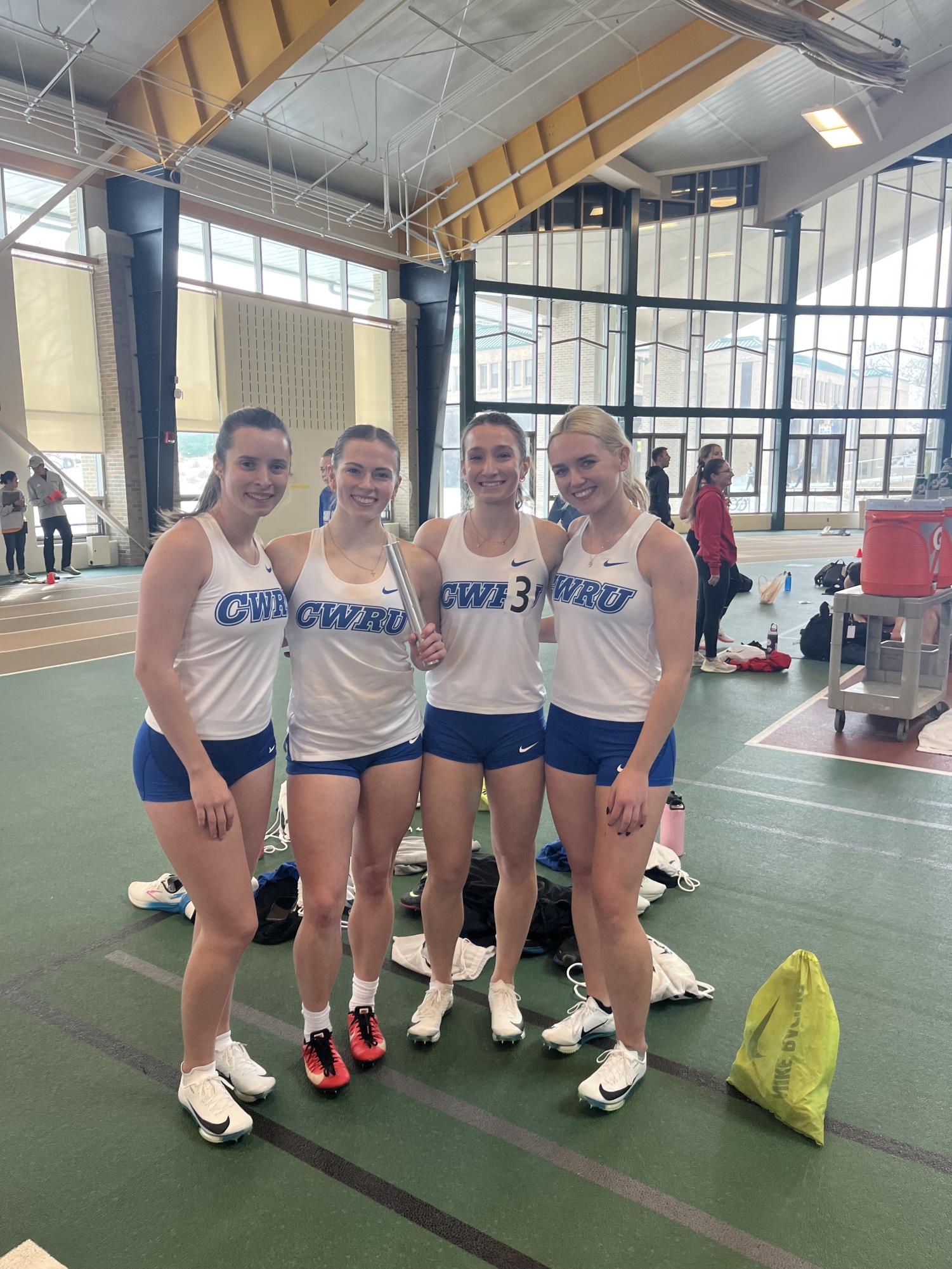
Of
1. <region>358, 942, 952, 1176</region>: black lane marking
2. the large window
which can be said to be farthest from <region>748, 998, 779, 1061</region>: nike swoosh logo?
the large window

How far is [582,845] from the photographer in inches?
101

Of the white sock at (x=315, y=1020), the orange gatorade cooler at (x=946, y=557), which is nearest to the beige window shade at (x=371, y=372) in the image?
the orange gatorade cooler at (x=946, y=557)

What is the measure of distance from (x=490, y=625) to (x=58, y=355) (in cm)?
1439

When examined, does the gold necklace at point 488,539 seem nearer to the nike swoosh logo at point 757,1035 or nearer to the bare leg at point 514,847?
the bare leg at point 514,847

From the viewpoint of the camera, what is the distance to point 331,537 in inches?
98.0

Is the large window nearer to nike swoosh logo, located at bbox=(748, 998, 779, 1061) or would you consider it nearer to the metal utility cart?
the metal utility cart

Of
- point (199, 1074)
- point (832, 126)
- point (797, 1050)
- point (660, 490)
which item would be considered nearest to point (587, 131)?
point (832, 126)

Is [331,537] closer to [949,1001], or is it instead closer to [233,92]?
[949,1001]

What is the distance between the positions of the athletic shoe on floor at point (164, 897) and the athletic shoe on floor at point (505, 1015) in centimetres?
145

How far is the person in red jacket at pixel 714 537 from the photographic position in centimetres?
755

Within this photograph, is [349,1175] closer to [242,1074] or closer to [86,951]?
[242,1074]

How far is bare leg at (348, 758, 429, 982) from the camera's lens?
2.48m

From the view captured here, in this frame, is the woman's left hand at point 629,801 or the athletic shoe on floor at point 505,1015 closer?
the woman's left hand at point 629,801

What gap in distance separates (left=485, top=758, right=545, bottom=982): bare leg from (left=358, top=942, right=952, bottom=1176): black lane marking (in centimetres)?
18
